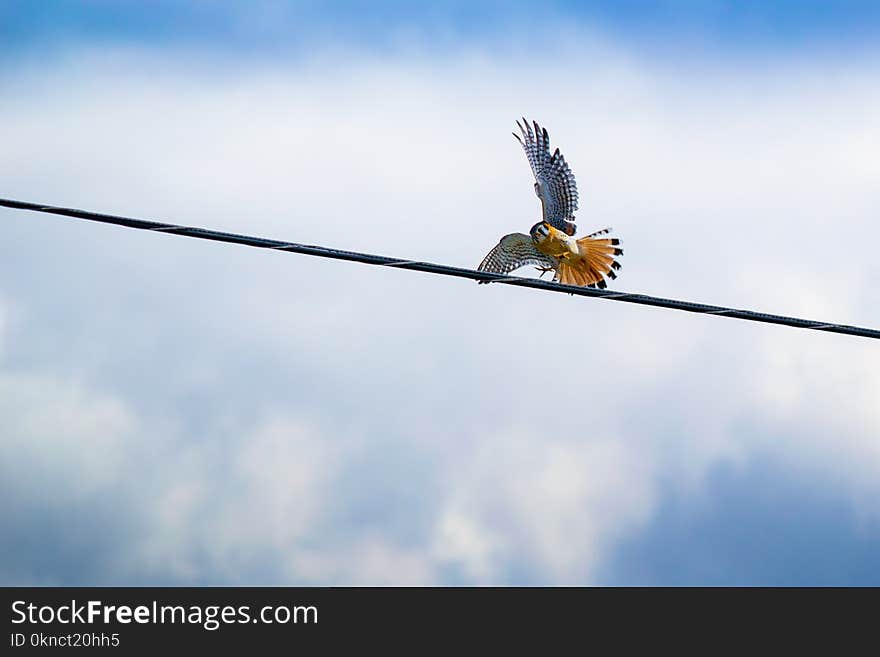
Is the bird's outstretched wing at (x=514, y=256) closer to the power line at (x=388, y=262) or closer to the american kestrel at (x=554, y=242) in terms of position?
the american kestrel at (x=554, y=242)

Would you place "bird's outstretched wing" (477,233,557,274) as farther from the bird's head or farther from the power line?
the power line

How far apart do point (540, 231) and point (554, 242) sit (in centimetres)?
23

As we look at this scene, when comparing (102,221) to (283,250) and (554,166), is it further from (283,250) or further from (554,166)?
(554,166)

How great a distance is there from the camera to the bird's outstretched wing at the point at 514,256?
68.1 ft

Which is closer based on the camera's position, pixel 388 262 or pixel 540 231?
pixel 388 262

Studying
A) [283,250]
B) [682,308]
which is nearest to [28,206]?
[283,250]

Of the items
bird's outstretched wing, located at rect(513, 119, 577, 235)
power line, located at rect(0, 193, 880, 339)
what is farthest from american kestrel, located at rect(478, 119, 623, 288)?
power line, located at rect(0, 193, 880, 339)

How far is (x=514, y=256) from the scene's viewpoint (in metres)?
21.1

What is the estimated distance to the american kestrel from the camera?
804 inches

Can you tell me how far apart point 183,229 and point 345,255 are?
1.30 m

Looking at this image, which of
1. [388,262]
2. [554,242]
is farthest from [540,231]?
[388,262]

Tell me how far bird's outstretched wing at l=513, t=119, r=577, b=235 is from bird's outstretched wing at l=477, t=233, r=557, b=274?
51 centimetres

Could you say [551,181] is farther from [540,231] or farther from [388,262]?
[388,262]

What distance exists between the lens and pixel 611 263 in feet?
67.4
